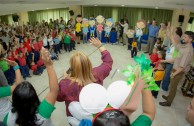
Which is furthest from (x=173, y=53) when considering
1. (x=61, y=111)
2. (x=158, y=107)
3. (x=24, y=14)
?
(x=24, y=14)

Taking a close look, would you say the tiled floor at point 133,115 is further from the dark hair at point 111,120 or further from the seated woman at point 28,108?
the dark hair at point 111,120

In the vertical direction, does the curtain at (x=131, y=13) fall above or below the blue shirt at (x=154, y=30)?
above

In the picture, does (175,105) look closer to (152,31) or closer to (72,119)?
(72,119)

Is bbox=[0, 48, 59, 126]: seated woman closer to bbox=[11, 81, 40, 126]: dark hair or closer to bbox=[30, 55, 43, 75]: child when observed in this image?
bbox=[11, 81, 40, 126]: dark hair

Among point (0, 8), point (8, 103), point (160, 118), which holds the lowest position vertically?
point (160, 118)

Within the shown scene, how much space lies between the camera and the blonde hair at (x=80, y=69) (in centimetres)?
170

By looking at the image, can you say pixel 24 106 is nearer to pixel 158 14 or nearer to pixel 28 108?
pixel 28 108

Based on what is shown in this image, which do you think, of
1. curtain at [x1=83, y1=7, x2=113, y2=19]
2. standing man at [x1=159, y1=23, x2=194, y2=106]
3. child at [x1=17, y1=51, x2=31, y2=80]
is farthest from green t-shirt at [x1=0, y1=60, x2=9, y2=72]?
curtain at [x1=83, y1=7, x2=113, y2=19]

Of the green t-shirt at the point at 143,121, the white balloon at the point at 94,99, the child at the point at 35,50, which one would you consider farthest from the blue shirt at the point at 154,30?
the green t-shirt at the point at 143,121

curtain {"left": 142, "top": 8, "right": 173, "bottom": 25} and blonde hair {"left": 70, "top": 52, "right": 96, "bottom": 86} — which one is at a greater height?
curtain {"left": 142, "top": 8, "right": 173, "bottom": 25}

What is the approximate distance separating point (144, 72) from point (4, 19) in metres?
13.4

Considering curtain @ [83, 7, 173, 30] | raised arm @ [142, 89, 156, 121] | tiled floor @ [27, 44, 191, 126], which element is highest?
curtain @ [83, 7, 173, 30]

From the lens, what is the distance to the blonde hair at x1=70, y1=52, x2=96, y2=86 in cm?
170

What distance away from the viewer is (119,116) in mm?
1002
